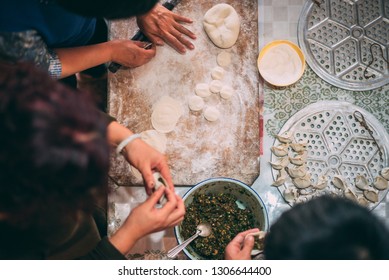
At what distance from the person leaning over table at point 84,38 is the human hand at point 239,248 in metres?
0.32

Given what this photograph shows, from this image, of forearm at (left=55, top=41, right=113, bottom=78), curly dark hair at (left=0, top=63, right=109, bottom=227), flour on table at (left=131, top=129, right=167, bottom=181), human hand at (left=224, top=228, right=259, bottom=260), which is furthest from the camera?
flour on table at (left=131, top=129, right=167, bottom=181)

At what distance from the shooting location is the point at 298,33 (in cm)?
178

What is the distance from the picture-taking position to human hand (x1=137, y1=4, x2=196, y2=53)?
165 centimetres

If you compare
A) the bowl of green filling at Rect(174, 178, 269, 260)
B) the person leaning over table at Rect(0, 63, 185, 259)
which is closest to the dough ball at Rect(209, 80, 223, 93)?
the bowl of green filling at Rect(174, 178, 269, 260)

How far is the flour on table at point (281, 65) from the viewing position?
171cm

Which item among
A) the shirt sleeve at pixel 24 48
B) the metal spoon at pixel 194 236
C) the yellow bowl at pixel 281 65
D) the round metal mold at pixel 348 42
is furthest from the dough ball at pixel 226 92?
the shirt sleeve at pixel 24 48

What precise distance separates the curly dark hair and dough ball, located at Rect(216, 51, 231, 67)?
847 millimetres

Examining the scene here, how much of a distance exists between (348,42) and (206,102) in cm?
72

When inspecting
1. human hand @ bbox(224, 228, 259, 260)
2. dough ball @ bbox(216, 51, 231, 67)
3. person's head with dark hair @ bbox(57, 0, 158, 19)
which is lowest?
human hand @ bbox(224, 228, 259, 260)

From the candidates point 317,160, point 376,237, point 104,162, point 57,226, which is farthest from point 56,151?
point 317,160

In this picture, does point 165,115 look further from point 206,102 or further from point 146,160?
point 146,160

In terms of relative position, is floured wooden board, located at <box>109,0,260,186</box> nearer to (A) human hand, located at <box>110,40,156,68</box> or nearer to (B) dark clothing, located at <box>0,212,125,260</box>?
(A) human hand, located at <box>110,40,156,68</box>

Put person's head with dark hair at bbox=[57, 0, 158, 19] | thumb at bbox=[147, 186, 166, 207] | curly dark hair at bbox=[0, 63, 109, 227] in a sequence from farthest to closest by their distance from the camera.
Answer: thumb at bbox=[147, 186, 166, 207]
person's head with dark hair at bbox=[57, 0, 158, 19]
curly dark hair at bbox=[0, 63, 109, 227]

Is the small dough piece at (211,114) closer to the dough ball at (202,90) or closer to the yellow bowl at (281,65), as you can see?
the dough ball at (202,90)
